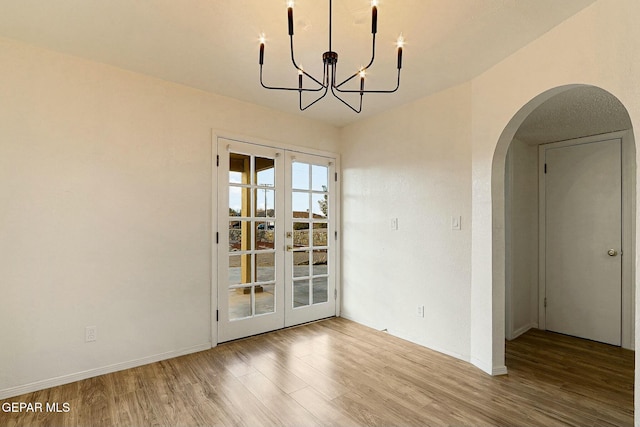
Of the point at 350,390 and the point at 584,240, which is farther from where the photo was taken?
the point at 584,240

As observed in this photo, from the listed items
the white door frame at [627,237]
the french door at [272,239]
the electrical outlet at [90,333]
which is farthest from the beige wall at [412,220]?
the electrical outlet at [90,333]

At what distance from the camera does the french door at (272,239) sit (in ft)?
10.6

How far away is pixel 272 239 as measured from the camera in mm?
3574

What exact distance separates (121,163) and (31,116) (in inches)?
24.6

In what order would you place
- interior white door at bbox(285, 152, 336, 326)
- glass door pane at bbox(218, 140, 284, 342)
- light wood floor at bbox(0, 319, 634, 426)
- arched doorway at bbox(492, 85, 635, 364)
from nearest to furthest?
light wood floor at bbox(0, 319, 634, 426), arched doorway at bbox(492, 85, 635, 364), glass door pane at bbox(218, 140, 284, 342), interior white door at bbox(285, 152, 336, 326)

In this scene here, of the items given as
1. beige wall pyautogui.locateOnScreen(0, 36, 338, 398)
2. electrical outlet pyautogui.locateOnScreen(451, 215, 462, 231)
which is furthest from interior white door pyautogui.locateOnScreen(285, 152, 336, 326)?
electrical outlet pyautogui.locateOnScreen(451, 215, 462, 231)

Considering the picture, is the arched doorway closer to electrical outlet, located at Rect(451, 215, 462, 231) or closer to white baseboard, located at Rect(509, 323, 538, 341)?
white baseboard, located at Rect(509, 323, 538, 341)

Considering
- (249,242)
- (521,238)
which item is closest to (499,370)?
(521,238)

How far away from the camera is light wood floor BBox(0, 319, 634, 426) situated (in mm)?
2006

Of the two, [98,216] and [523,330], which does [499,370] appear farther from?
[98,216]

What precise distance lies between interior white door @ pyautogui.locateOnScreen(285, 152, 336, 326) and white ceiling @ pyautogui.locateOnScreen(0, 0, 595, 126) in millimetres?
1239

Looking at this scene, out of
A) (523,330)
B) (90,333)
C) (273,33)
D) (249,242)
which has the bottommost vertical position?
(523,330)

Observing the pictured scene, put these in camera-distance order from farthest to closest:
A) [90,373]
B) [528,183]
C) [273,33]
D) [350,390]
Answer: [528,183]
[90,373]
[350,390]
[273,33]

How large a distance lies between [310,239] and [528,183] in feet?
8.85
